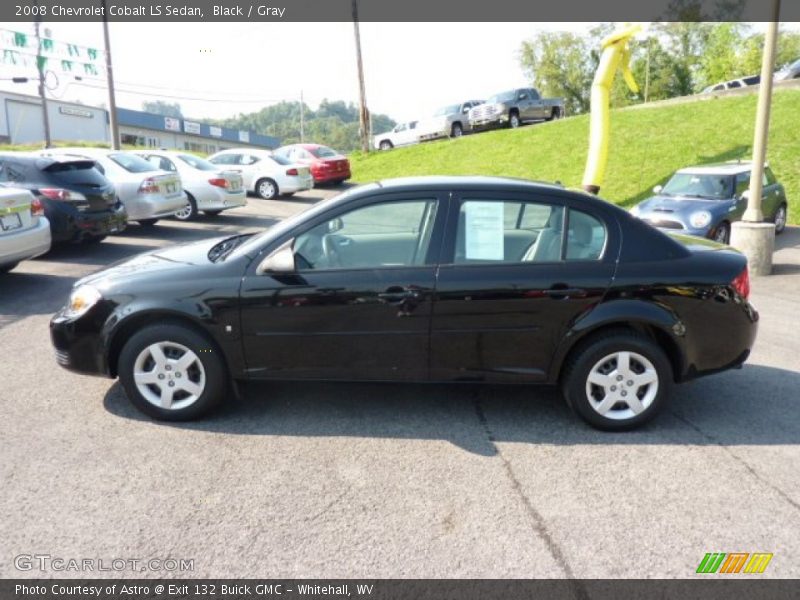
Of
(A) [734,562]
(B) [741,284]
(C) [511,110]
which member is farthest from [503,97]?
(A) [734,562]

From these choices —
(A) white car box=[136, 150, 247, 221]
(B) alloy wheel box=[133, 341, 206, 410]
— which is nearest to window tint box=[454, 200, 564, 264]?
(B) alloy wheel box=[133, 341, 206, 410]

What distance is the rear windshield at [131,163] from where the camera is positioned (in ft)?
40.8

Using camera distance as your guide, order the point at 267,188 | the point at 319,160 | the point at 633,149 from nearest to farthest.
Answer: the point at 267,188 → the point at 633,149 → the point at 319,160

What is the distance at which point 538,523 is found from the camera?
327 cm

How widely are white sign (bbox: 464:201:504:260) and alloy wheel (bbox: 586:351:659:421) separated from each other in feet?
3.25

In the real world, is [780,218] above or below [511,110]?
below

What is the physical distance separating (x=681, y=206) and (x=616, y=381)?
8.00m

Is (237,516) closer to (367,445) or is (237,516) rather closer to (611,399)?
(367,445)

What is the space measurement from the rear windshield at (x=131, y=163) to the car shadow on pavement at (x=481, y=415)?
8.65 meters

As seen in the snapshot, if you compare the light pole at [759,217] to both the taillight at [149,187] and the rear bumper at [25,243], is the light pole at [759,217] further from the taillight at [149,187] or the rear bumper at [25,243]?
the taillight at [149,187]

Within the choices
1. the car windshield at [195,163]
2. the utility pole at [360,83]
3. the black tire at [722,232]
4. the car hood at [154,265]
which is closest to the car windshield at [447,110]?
the utility pole at [360,83]

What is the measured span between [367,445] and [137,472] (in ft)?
4.37

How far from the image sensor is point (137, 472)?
146 inches

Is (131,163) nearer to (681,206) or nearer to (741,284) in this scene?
(681,206)
